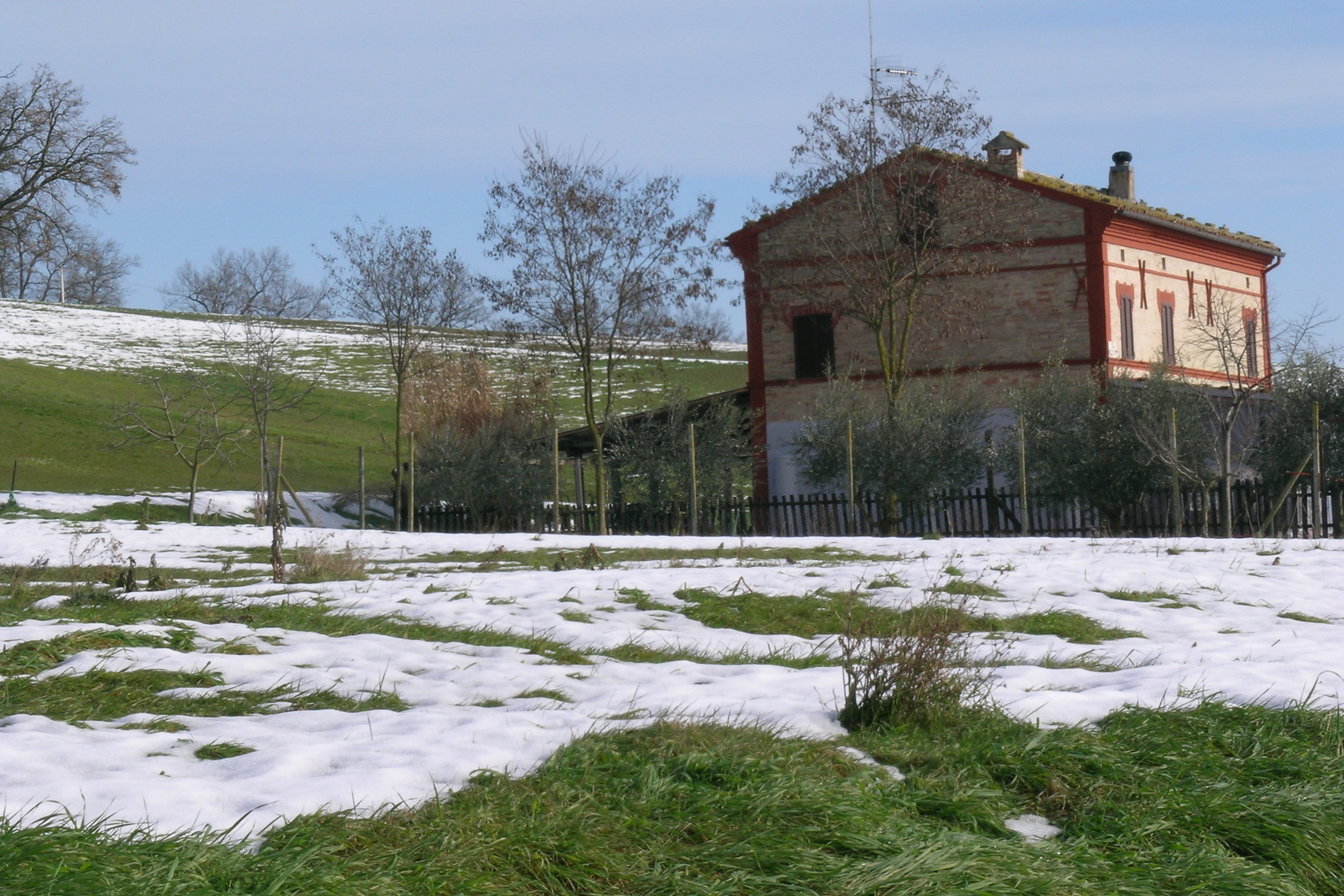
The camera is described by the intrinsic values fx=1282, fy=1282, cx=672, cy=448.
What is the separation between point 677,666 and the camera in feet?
22.8

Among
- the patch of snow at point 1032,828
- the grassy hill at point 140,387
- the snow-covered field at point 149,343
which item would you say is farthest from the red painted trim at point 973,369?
the snow-covered field at point 149,343

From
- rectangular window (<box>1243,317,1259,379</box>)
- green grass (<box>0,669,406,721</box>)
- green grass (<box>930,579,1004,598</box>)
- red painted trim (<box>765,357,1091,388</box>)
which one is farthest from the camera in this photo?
red painted trim (<box>765,357,1091,388</box>)

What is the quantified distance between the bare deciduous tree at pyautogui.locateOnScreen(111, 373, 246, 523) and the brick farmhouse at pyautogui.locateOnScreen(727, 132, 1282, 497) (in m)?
13.7

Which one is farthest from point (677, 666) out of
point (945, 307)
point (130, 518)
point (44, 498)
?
point (44, 498)

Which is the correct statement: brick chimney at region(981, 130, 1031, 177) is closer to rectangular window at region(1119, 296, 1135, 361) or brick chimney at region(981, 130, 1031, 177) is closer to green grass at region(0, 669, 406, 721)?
rectangular window at region(1119, 296, 1135, 361)

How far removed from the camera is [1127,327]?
1212 inches

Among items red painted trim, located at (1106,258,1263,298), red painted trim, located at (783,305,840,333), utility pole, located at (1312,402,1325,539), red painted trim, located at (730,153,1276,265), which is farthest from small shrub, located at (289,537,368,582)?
red painted trim, located at (1106,258,1263,298)

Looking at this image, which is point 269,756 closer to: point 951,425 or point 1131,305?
point 951,425

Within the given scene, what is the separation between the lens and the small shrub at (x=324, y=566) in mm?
11336

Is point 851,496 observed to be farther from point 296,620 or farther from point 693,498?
point 296,620

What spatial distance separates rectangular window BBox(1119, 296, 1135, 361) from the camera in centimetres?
3050

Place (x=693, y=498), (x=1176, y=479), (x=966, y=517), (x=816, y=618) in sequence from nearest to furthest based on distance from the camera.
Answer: (x=816, y=618) → (x=1176, y=479) → (x=693, y=498) → (x=966, y=517)

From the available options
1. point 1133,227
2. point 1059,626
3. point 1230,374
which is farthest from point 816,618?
point 1133,227

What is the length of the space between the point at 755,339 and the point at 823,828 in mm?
28712
